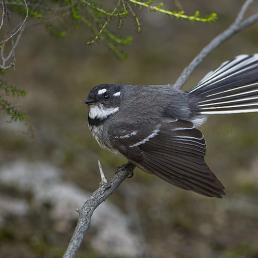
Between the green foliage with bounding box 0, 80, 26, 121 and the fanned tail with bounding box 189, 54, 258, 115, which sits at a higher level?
the fanned tail with bounding box 189, 54, 258, 115

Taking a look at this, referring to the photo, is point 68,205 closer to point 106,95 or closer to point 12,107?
point 106,95

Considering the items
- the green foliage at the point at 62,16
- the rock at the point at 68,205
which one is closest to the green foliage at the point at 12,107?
the green foliage at the point at 62,16

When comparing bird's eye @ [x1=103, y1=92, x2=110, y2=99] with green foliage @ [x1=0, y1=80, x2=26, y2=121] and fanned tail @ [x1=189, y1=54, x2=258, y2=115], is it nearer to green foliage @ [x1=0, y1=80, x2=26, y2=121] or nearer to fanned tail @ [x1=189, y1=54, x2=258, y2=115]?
fanned tail @ [x1=189, y1=54, x2=258, y2=115]

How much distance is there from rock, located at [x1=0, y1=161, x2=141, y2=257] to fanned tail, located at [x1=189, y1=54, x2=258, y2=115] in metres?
1.52

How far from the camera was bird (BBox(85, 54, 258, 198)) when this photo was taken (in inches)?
176

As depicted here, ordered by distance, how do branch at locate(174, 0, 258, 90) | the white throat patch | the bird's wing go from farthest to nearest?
the white throat patch < branch at locate(174, 0, 258, 90) < the bird's wing

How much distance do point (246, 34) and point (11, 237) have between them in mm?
4924

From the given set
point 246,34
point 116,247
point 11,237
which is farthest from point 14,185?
point 246,34

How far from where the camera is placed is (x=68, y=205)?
605cm

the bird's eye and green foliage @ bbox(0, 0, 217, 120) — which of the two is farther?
the bird's eye

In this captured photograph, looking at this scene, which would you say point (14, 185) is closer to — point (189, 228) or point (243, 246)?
point (189, 228)

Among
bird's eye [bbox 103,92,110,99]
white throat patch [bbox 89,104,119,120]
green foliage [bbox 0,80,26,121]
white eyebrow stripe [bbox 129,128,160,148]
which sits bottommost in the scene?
green foliage [bbox 0,80,26,121]

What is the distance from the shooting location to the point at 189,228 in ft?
20.8

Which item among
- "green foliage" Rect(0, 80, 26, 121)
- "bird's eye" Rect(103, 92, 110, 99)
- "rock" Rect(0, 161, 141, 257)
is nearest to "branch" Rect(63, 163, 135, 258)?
"green foliage" Rect(0, 80, 26, 121)
